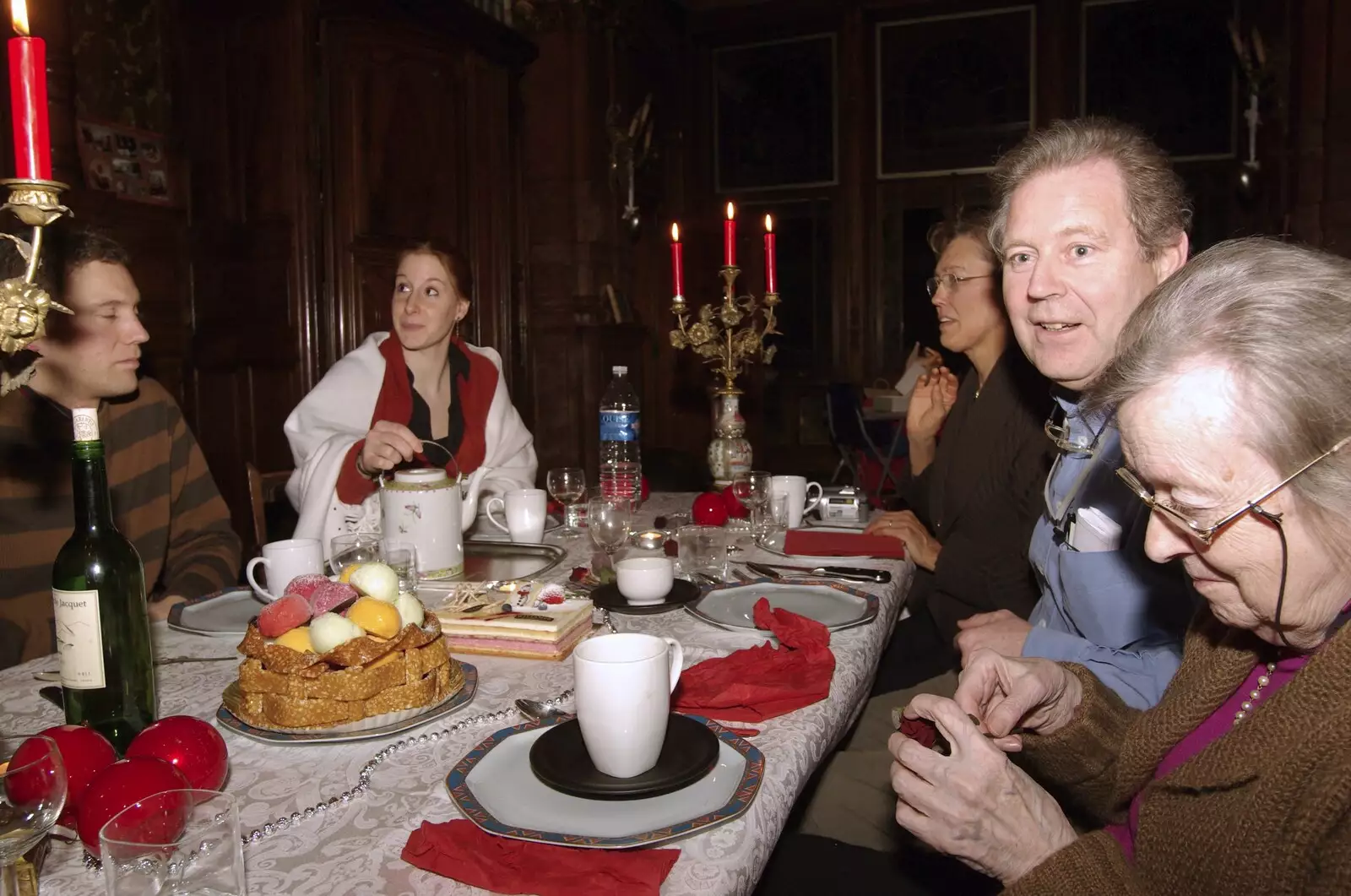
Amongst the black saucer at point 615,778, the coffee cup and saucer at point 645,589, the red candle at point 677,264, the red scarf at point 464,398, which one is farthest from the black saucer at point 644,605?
the red candle at point 677,264

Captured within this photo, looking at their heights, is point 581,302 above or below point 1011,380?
above

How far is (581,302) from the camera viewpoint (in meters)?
5.50

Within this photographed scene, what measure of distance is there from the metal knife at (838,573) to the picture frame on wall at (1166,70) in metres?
5.09

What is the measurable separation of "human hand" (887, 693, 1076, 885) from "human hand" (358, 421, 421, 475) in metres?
1.41

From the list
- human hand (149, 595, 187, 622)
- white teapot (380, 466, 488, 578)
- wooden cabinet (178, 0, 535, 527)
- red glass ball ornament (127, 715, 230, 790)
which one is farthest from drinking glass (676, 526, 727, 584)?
wooden cabinet (178, 0, 535, 527)

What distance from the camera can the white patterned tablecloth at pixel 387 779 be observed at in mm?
819

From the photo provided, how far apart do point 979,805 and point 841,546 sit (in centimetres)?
105

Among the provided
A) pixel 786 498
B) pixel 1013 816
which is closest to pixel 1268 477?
pixel 1013 816

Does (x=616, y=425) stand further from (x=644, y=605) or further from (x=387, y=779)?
(x=387, y=779)

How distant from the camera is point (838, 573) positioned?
1.85 metres

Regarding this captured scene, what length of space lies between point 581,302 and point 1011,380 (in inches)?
139

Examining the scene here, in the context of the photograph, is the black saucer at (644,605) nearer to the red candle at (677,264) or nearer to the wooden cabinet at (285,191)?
the red candle at (677,264)

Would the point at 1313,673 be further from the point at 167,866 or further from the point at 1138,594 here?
the point at 167,866

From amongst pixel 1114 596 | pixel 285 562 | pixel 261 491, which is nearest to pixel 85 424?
pixel 285 562
